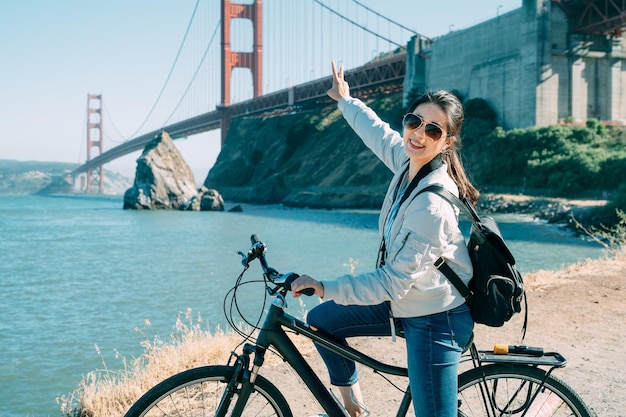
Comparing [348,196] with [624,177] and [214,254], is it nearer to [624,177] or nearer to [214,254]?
[624,177]

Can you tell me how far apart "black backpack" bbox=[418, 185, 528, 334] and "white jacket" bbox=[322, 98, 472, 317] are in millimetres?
24

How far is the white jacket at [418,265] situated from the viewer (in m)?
2.04

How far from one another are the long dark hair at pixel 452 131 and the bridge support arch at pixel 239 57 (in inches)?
2584

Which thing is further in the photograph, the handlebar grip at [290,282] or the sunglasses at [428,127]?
the sunglasses at [428,127]

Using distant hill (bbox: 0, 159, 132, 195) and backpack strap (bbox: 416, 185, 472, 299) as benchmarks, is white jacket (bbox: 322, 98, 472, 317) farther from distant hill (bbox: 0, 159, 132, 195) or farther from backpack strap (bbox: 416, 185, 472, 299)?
distant hill (bbox: 0, 159, 132, 195)

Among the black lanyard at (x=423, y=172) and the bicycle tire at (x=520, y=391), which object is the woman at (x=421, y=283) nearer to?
the black lanyard at (x=423, y=172)

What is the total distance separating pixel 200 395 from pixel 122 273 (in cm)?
1499

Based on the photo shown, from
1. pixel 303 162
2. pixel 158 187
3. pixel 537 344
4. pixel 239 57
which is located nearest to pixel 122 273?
pixel 537 344

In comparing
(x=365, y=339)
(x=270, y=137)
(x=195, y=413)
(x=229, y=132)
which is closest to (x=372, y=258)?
(x=365, y=339)

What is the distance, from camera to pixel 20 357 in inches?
323

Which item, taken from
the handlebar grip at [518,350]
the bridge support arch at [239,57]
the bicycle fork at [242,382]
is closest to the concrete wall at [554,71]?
the bridge support arch at [239,57]

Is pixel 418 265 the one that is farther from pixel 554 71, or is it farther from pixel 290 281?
pixel 554 71

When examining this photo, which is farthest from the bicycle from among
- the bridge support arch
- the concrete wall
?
the bridge support arch

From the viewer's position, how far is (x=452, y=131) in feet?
7.46
